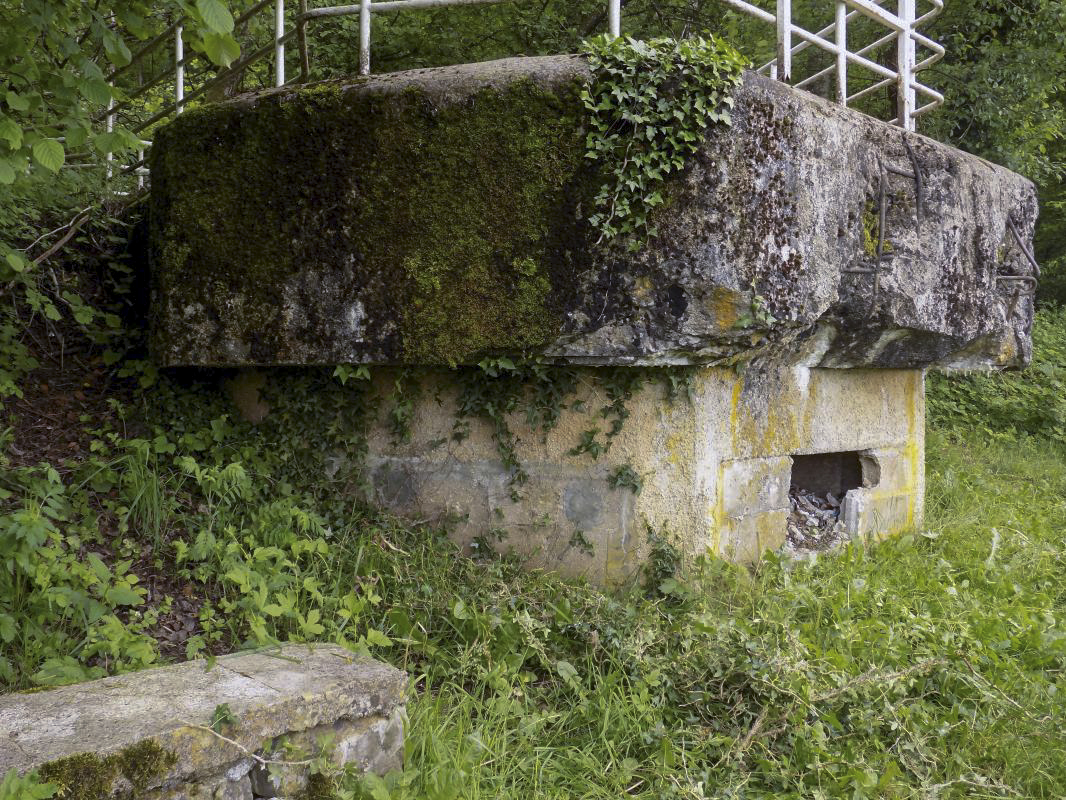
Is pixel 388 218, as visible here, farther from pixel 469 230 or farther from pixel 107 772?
pixel 107 772

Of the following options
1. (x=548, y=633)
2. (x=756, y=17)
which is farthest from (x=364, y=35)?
(x=548, y=633)

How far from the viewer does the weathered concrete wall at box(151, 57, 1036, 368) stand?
340cm

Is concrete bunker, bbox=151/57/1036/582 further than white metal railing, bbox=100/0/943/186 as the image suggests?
No

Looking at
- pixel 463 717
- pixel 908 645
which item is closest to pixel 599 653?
pixel 463 717

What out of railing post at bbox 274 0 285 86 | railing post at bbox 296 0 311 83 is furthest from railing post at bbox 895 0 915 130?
railing post at bbox 274 0 285 86

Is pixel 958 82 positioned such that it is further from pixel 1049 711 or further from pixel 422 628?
pixel 422 628

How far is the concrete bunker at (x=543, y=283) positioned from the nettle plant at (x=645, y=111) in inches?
3.1

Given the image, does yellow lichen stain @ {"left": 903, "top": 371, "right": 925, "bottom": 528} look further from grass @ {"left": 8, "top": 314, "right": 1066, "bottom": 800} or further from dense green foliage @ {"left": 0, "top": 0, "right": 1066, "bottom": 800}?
grass @ {"left": 8, "top": 314, "right": 1066, "bottom": 800}

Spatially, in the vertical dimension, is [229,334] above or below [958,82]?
below

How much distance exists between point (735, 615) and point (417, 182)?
226 cm

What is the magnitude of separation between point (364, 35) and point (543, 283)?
135 centimetres

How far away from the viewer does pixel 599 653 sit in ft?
10.5

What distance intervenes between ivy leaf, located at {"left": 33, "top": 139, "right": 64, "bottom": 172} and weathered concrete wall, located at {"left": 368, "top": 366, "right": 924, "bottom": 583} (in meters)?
1.71

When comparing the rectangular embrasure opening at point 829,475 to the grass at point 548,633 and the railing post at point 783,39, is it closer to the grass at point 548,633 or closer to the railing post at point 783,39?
the grass at point 548,633
